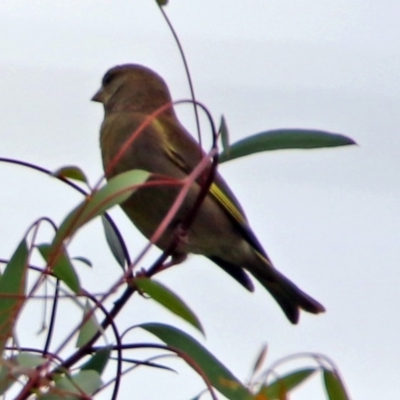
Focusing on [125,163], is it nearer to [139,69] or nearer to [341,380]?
[139,69]

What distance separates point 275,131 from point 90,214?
334 millimetres

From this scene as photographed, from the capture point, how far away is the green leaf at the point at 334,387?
3.91 ft

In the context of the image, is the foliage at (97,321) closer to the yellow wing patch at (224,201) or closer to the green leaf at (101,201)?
the green leaf at (101,201)

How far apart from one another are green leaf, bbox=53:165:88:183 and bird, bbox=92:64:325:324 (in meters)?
1.29

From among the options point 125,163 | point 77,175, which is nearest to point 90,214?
point 77,175

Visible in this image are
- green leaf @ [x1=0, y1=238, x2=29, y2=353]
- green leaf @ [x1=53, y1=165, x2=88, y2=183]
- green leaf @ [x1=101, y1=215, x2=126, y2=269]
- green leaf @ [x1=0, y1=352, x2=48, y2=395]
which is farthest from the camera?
green leaf @ [x1=101, y1=215, x2=126, y2=269]

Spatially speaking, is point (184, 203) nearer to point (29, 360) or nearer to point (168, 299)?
point (168, 299)

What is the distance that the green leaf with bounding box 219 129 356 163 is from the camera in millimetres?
1283

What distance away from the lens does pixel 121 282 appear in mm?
1016

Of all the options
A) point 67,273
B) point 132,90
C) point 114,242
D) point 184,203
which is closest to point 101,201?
point 67,273

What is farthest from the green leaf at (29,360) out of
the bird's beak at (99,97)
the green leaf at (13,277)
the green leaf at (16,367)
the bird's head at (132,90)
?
the bird's beak at (99,97)

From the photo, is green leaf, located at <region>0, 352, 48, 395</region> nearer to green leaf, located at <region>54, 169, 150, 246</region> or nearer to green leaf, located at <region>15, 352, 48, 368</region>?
green leaf, located at <region>15, 352, 48, 368</region>

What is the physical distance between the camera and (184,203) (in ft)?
8.30

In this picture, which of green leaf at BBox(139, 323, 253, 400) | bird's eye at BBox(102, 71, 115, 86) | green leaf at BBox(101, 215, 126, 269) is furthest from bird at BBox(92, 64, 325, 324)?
green leaf at BBox(139, 323, 253, 400)
